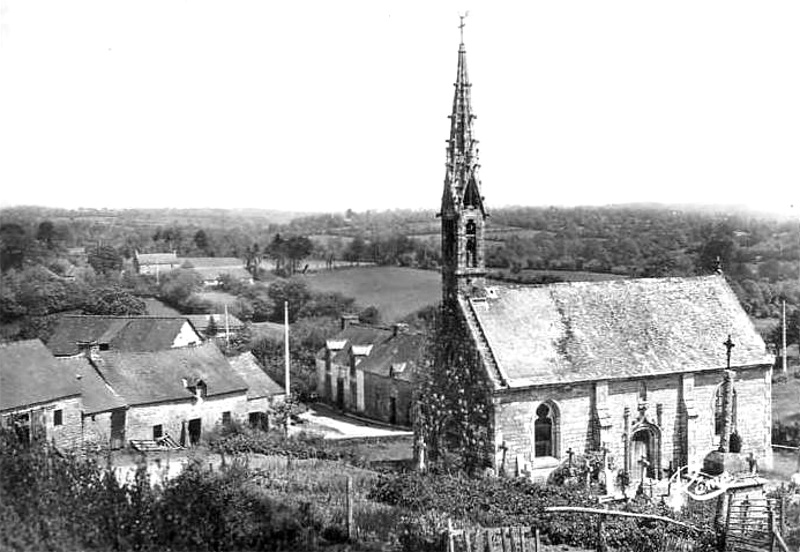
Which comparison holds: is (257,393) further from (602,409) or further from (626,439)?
(626,439)

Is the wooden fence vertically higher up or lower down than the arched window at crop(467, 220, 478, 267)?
lower down

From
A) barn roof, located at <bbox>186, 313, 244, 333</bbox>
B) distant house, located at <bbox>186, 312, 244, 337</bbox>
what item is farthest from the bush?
barn roof, located at <bbox>186, 313, 244, 333</bbox>

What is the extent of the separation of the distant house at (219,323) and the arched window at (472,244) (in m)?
44.8

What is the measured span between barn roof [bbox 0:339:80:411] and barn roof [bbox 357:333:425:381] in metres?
21.8

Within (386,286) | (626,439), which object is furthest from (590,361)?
(386,286)

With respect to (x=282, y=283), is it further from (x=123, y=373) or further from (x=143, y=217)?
(x=123, y=373)

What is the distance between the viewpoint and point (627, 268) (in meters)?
77.8

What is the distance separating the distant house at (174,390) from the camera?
153ft

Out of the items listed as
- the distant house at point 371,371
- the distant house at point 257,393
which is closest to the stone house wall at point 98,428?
the distant house at point 257,393

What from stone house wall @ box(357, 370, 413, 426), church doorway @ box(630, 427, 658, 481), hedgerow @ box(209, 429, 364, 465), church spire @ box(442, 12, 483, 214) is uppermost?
church spire @ box(442, 12, 483, 214)

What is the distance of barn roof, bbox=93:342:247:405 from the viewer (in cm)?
4712

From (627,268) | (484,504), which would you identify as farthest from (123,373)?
(627,268)

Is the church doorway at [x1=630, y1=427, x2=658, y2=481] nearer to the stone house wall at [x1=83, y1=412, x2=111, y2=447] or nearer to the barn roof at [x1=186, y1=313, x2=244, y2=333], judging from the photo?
the stone house wall at [x1=83, y1=412, x2=111, y2=447]

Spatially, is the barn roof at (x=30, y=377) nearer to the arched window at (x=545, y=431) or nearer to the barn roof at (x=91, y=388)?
the barn roof at (x=91, y=388)
